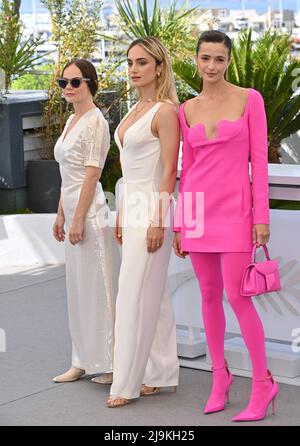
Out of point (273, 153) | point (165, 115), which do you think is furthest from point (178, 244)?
point (273, 153)

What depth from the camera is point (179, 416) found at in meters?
5.10

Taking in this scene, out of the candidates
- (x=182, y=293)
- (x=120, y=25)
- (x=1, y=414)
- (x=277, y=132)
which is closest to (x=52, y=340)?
(x=182, y=293)

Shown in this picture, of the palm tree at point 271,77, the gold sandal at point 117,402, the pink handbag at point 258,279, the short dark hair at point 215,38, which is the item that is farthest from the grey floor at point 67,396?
the palm tree at point 271,77

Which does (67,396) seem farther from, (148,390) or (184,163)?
(184,163)

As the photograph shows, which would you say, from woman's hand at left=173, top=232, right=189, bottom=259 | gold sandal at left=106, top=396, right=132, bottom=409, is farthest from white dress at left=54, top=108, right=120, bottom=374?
woman's hand at left=173, top=232, right=189, bottom=259

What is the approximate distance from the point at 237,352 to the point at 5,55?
585cm

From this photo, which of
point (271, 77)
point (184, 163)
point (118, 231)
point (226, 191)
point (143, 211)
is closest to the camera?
point (226, 191)

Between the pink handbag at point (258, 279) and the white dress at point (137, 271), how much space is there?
1.87ft

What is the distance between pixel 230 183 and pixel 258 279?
1.55 feet

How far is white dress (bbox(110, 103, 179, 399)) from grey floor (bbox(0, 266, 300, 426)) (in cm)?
20

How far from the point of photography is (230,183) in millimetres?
4895

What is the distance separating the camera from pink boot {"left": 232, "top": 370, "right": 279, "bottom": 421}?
16.2 feet

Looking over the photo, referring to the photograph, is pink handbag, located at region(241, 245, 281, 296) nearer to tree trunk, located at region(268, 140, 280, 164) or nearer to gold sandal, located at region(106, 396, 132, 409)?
gold sandal, located at region(106, 396, 132, 409)

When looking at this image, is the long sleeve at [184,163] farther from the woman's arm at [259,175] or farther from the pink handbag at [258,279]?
the pink handbag at [258,279]
